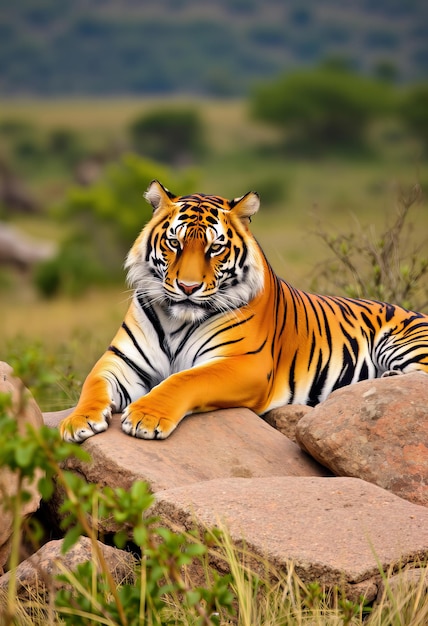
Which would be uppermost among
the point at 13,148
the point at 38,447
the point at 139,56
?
the point at 139,56

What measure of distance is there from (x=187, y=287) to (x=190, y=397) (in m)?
0.58

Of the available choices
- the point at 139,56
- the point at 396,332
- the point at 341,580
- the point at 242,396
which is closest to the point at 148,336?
the point at 242,396

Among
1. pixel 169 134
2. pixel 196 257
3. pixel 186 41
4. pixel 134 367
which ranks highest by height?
pixel 186 41

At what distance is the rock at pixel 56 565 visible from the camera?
13.4 feet

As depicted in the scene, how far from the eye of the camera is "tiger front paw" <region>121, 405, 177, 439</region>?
16.0ft

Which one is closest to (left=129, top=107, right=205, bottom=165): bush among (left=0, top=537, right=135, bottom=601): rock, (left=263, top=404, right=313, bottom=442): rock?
(left=263, top=404, right=313, bottom=442): rock

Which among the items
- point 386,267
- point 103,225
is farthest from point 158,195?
point 103,225

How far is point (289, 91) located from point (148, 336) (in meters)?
56.9

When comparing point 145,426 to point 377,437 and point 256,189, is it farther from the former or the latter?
point 256,189

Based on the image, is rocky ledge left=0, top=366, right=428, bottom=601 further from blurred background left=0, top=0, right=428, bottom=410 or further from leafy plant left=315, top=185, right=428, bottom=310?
leafy plant left=315, top=185, right=428, bottom=310

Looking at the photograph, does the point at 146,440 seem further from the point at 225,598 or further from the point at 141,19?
the point at 141,19

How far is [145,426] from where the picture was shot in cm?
488

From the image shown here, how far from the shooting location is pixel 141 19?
595 ft

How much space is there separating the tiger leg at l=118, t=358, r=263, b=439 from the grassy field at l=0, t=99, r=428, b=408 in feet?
2.40
